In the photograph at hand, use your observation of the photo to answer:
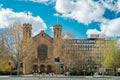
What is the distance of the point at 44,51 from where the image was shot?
112 meters

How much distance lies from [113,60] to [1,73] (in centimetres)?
2904

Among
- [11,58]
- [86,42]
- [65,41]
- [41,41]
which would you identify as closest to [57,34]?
[41,41]

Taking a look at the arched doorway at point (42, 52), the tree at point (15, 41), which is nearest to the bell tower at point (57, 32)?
the arched doorway at point (42, 52)

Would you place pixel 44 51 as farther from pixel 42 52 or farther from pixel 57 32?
pixel 57 32

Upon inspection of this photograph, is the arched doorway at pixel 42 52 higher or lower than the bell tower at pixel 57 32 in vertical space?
lower

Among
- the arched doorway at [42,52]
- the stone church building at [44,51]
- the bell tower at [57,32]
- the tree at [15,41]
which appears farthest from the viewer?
the bell tower at [57,32]

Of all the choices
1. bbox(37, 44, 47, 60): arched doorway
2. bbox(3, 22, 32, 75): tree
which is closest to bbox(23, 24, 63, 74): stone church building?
bbox(37, 44, 47, 60): arched doorway

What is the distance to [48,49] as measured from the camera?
367 ft

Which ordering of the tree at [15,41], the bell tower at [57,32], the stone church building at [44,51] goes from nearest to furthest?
the tree at [15,41], the stone church building at [44,51], the bell tower at [57,32]

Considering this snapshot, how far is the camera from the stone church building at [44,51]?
108938mm

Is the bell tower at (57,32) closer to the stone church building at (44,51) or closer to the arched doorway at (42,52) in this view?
the stone church building at (44,51)

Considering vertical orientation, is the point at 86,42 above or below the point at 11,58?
above

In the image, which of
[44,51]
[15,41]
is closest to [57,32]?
[44,51]

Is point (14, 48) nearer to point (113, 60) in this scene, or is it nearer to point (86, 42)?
point (113, 60)
